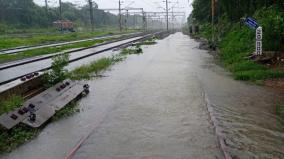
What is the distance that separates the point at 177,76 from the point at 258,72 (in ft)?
10.6

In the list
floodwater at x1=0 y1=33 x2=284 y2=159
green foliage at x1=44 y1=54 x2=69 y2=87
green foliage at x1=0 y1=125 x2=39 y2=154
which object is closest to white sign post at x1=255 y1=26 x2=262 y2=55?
floodwater at x1=0 y1=33 x2=284 y2=159

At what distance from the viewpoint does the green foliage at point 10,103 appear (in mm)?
9259

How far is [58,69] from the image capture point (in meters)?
13.1

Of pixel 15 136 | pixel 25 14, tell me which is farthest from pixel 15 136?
pixel 25 14

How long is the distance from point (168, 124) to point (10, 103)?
12.5 feet

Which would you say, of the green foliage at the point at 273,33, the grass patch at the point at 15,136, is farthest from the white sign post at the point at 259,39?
the grass patch at the point at 15,136

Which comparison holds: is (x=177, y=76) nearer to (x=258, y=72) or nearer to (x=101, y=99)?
(x=258, y=72)

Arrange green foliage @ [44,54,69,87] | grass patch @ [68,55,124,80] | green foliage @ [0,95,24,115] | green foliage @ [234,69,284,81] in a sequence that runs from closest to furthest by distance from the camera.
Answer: green foliage @ [0,95,24,115] < green foliage @ [44,54,69,87] < green foliage @ [234,69,284,81] < grass patch @ [68,55,124,80]

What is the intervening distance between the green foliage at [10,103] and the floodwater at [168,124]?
1.09 m

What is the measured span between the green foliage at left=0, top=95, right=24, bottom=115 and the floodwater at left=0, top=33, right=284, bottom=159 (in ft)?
3.57

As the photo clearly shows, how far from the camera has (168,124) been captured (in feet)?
29.1

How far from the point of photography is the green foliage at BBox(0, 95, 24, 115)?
30.4 feet

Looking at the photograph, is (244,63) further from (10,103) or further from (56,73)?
(10,103)

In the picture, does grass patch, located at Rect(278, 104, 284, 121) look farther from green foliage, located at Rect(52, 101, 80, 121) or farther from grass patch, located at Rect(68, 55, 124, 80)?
grass patch, located at Rect(68, 55, 124, 80)
